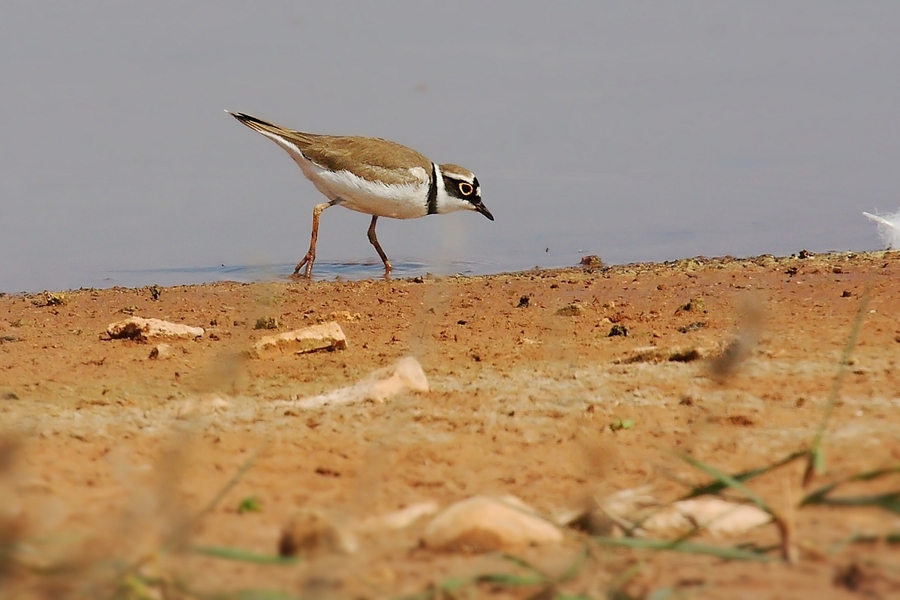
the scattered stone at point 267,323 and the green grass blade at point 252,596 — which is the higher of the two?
the scattered stone at point 267,323

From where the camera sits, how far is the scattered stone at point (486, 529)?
2.76 metres

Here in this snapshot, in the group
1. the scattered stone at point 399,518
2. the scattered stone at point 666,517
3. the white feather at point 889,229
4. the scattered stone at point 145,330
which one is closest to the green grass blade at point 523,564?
the scattered stone at point 666,517

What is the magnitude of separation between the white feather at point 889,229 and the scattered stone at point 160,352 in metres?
7.98

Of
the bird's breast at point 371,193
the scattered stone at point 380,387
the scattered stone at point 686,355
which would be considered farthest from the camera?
the bird's breast at point 371,193

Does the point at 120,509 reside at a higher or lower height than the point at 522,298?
lower

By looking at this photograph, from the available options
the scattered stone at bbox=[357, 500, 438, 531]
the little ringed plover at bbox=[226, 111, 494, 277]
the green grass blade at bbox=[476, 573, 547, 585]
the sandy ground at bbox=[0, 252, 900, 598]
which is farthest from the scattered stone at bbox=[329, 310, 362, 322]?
the green grass blade at bbox=[476, 573, 547, 585]

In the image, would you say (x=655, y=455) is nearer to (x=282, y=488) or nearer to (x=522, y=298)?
(x=282, y=488)

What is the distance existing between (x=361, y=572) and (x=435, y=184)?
1072cm

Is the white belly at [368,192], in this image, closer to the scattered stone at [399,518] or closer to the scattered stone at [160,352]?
the scattered stone at [160,352]

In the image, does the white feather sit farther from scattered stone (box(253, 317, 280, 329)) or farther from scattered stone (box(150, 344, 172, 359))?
scattered stone (box(150, 344, 172, 359))

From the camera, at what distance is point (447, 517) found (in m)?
2.82

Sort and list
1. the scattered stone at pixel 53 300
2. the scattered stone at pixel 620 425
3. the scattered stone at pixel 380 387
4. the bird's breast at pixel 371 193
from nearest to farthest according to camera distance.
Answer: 1. the scattered stone at pixel 620 425
2. the scattered stone at pixel 380 387
3. the scattered stone at pixel 53 300
4. the bird's breast at pixel 371 193

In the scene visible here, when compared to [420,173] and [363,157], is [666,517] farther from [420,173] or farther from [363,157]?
[420,173]

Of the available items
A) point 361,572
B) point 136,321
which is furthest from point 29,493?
point 136,321
